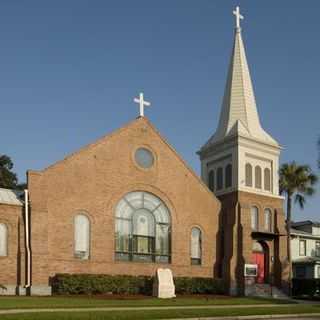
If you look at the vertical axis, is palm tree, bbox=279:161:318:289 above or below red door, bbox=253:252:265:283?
above

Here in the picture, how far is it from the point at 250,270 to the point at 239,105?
1314 cm

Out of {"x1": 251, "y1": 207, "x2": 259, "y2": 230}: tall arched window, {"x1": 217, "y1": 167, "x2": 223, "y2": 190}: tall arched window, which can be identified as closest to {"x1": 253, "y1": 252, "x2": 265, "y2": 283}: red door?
{"x1": 251, "y1": 207, "x2": 259, "y2": 230}: tall arched window

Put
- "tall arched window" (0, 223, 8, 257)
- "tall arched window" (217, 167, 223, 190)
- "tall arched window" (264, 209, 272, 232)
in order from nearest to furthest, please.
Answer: "tall arched window" (0, 223, 8, 257) < "tall arched window" (264, 209, 272, 232) < "tall arched window" (217, 167, 223, 190)

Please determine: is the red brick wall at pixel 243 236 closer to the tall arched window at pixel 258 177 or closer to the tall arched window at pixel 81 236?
the tall arched window at pixel 258 177

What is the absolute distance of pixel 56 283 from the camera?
113 feet

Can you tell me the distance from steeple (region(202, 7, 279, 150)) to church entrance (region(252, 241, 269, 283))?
26.0ft

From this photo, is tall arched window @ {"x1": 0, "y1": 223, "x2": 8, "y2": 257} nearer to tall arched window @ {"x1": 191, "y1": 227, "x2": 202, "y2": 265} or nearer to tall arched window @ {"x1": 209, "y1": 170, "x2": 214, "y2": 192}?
tall arched window @ {"x1": 191, "y1": 227, "x2": 202, "y2": 265}

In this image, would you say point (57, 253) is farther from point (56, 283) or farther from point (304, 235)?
point (304, 235)

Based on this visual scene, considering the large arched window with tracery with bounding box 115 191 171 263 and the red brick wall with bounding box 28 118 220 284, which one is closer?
the red brick wall with bounding box 28 118 220 284

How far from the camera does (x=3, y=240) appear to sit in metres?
34.6

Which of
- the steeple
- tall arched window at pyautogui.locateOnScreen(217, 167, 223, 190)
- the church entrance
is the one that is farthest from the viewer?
the steeple

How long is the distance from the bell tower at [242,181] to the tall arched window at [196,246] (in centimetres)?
171

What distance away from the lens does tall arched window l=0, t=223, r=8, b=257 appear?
34.4 m

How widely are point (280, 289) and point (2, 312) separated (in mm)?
27526
